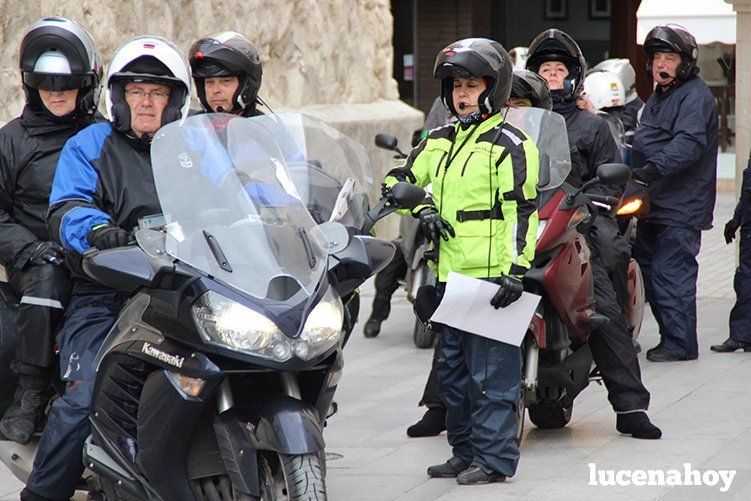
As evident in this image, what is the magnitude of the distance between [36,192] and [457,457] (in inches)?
83.5

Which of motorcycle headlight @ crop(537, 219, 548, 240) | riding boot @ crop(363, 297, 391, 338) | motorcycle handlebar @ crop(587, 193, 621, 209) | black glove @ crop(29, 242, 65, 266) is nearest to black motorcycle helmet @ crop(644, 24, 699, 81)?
motorcycle handlebar @ crop(587, 193, 621, 209)

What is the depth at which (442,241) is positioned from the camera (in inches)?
233

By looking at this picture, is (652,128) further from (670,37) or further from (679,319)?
(679,319)

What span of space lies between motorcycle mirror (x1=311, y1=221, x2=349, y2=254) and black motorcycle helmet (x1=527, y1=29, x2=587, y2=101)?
10.1ft

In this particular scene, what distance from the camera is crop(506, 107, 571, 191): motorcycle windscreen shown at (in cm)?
636

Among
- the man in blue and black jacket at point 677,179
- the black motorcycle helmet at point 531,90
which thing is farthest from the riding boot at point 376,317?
the black motorcycle helmet at point 531,90

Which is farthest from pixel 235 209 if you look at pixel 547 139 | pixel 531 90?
pixel 531 90

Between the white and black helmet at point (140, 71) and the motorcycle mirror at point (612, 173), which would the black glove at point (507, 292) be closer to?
the motorcycle mirror at point (612, 173)

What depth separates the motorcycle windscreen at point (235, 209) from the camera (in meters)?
4.31

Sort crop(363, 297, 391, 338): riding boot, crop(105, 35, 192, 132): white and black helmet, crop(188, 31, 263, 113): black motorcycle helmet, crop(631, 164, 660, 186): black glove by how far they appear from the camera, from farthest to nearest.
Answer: crop(363, 297, 391, 338): riding boot, crop(631, 164, 660, 186): black glove, crop(188, 31, 263, 113): black motorcycle helmet, crop(105, 35, 192, 132): white and black helmet

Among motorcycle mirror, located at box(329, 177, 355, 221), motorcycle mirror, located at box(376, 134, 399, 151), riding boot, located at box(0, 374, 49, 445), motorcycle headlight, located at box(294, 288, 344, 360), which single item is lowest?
riding boot, located at box(0, 374, 49, 445)

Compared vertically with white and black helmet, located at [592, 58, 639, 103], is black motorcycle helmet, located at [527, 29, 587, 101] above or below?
above

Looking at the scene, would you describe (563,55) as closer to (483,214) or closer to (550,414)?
(550,414)

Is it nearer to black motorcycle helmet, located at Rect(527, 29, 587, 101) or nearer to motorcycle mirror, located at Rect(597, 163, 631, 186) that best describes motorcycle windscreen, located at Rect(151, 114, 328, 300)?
motorcycle mirror, located at Rect(597, 163, 631, 186)
